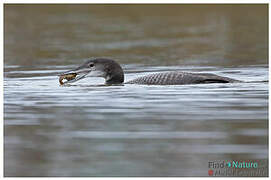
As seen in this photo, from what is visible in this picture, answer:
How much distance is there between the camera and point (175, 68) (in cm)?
1423

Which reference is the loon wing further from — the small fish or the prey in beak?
the small fish

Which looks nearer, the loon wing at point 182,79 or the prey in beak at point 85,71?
the loon wing at point 182,79

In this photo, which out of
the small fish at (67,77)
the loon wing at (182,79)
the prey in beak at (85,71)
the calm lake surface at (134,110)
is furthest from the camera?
the prey in beak at (85,71)

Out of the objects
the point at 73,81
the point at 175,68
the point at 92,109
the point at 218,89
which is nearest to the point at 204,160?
the point at 92,109

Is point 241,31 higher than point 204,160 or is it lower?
higher

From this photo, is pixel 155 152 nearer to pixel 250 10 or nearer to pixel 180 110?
pixel 180 110

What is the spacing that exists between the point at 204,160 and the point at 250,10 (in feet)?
71.6

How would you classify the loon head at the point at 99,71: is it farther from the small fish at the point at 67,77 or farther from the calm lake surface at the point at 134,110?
the calm lake surface at the point at 134,110

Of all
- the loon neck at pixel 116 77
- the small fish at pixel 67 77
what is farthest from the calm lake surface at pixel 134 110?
the loon neck at pixel 116 77

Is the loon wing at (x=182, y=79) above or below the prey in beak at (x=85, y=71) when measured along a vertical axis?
below

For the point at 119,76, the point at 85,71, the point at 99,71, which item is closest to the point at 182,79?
the point at 119,76

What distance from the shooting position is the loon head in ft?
38.4

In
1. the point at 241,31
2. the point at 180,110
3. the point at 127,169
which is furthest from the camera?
the point at 241,31

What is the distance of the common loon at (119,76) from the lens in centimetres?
1105
